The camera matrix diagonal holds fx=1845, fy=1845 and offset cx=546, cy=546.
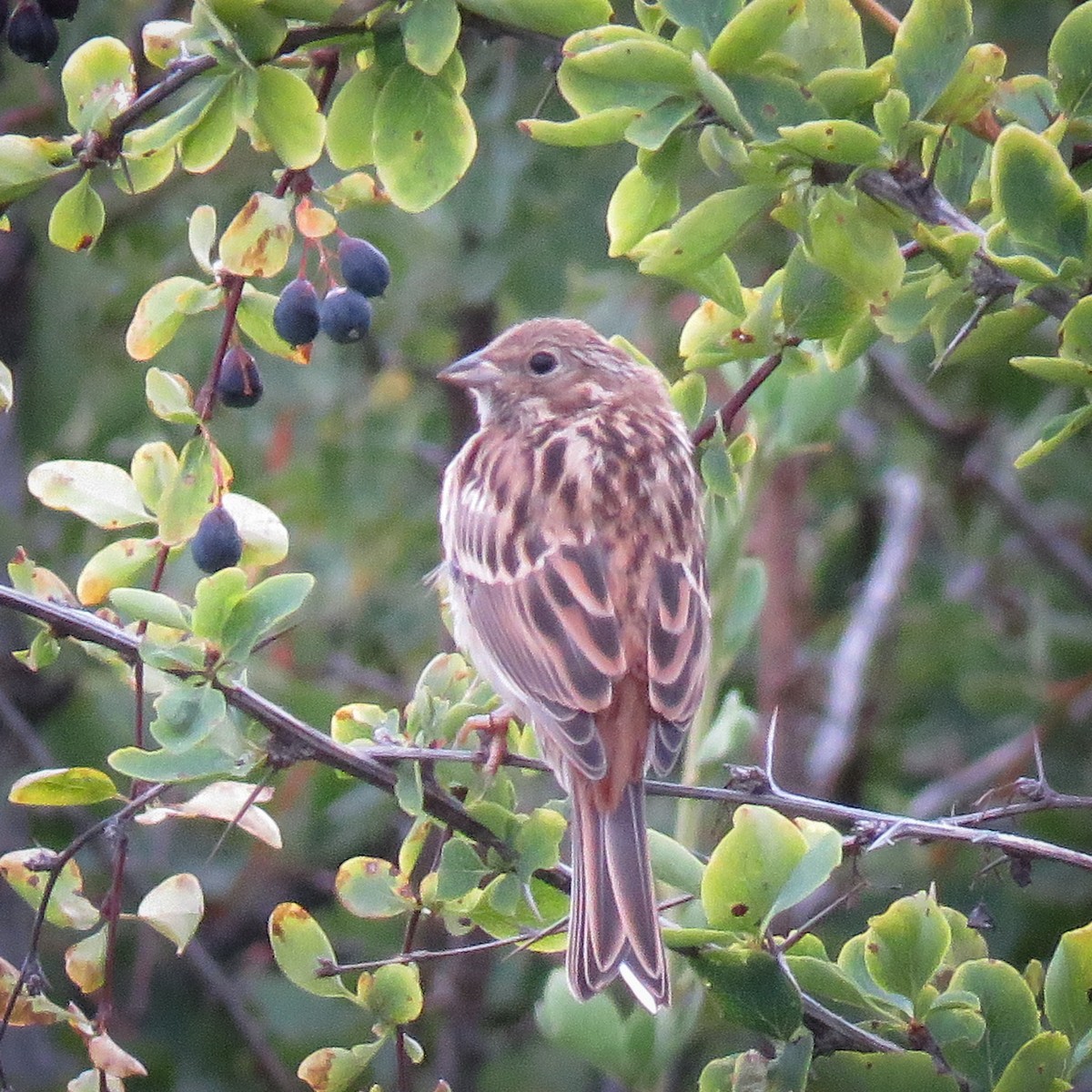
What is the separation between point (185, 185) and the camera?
4680mm

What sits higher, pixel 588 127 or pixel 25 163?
pixel 588 127

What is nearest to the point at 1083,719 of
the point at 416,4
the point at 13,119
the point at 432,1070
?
the point at 432,1070

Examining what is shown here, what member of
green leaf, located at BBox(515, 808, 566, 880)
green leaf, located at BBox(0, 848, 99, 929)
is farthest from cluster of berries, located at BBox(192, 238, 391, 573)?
green leaf, located at BBox(515, 808, 566, 880)

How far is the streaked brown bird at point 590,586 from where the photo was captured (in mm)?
2742

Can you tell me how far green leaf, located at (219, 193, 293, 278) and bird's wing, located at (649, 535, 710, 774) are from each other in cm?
103

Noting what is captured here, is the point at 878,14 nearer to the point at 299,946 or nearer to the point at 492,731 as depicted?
the point at 492,731

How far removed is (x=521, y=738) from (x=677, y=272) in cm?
99

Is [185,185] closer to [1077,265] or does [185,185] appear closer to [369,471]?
[369,471]

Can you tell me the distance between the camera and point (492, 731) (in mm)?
3084

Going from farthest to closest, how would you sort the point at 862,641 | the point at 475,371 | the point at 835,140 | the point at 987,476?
1. the point at 987,476
2. the point at 862,641
3. the point at 475,371
4. the point at 835,140

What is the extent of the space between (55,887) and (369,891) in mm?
425

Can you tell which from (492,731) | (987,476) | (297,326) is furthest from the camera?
(987,476)

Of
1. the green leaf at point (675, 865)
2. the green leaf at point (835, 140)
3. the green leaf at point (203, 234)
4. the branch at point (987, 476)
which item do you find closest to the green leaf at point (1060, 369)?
the green leaf at point (835, 140)

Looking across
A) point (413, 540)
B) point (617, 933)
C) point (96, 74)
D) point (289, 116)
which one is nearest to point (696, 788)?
point (617, 933)
